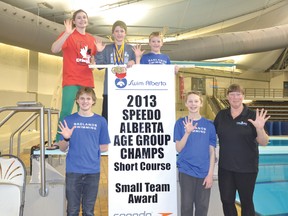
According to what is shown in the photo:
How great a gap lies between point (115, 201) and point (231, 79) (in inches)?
797

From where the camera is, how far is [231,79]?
21.6 m

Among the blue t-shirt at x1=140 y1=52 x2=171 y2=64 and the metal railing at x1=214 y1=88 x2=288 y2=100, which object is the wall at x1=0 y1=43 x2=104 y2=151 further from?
the metal railing at x1=214 y1=88 x2=288 y2=100

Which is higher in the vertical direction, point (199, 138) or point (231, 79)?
point (231, 79)

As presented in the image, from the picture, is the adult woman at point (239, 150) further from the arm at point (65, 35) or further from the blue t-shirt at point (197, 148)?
the arm at point (65, 35)

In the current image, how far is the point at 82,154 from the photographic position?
8.01 ft

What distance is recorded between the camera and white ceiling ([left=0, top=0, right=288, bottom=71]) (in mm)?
9172

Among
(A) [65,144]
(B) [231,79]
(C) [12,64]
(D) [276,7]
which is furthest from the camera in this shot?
(B) [231,79]

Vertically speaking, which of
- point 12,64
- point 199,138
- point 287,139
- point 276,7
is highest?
point 276,7

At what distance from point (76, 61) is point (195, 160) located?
1585 millimetres

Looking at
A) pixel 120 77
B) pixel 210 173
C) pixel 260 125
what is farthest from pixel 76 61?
pixel 260 125

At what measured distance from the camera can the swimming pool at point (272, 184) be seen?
4336 mm

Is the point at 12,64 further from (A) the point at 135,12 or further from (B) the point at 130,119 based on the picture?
(B) the point at 130,119

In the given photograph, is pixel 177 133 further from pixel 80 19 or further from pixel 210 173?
pixel 80 19

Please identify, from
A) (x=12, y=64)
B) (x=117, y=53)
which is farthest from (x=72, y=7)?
(x=117, y=53)
